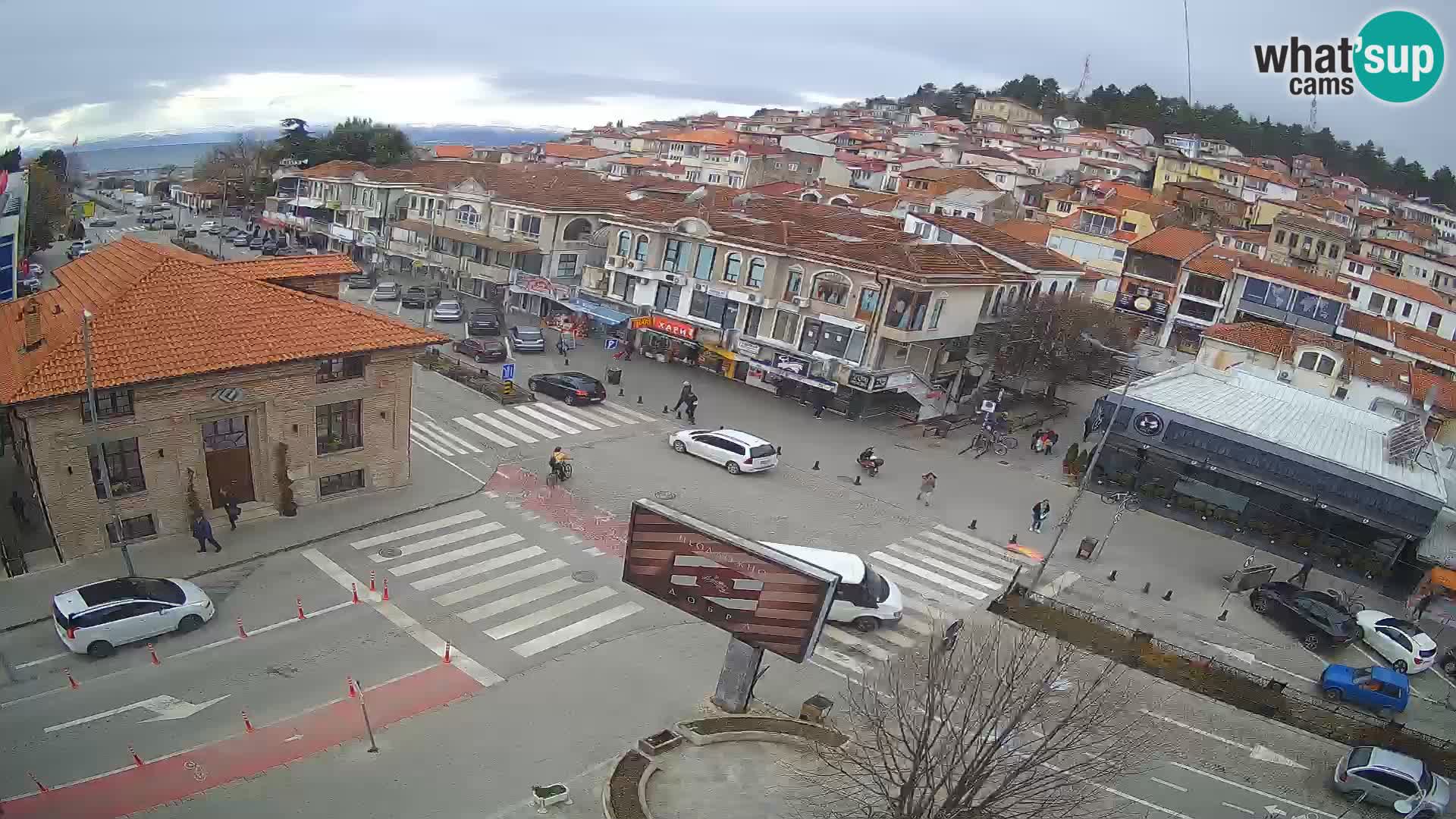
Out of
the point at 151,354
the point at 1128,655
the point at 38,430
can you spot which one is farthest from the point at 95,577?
the point at 1128,655

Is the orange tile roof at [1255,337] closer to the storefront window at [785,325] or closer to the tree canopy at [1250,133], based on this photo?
the storefront window at [785,325]

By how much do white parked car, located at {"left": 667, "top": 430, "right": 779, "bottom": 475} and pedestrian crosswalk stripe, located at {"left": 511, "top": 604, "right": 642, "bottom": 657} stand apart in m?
10.4

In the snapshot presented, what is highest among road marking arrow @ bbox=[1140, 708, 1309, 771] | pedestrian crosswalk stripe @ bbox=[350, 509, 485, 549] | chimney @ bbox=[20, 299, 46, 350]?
chimney @ bbox=[20, 299, 46, 350]

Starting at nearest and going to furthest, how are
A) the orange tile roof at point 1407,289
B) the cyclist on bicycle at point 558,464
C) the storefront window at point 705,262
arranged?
the cyclist on bicycle at point 558,464 → the storefront window at point 705,262 → the orange tile roof at point 1407,289

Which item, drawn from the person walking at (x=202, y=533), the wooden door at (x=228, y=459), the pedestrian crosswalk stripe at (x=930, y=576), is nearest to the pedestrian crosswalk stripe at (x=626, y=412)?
the pedestrian crosswalk stripe at (x=930, y=576)

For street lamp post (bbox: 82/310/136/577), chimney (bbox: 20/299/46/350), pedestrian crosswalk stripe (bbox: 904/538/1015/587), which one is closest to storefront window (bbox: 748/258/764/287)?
pedestrian crosswalk stripe (bbox: 904/538/1015/587)

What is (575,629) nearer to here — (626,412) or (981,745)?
(981,745)

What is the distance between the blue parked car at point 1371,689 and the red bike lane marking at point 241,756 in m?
21.2

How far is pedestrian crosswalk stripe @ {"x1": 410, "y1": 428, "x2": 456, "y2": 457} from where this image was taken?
1195 inches

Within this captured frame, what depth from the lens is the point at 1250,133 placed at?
140125 millimetres

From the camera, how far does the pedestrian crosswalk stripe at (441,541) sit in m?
23.3

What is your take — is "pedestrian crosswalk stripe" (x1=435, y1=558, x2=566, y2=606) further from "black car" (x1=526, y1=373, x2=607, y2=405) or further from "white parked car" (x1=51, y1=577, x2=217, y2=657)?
"black car" (x1=526, y1=373, x2=607, y2=405)

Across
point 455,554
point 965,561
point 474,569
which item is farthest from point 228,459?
point 965,561

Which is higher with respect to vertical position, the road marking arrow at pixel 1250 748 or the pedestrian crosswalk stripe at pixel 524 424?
the pedestrian crosswalk stripe at pixel 524 424
